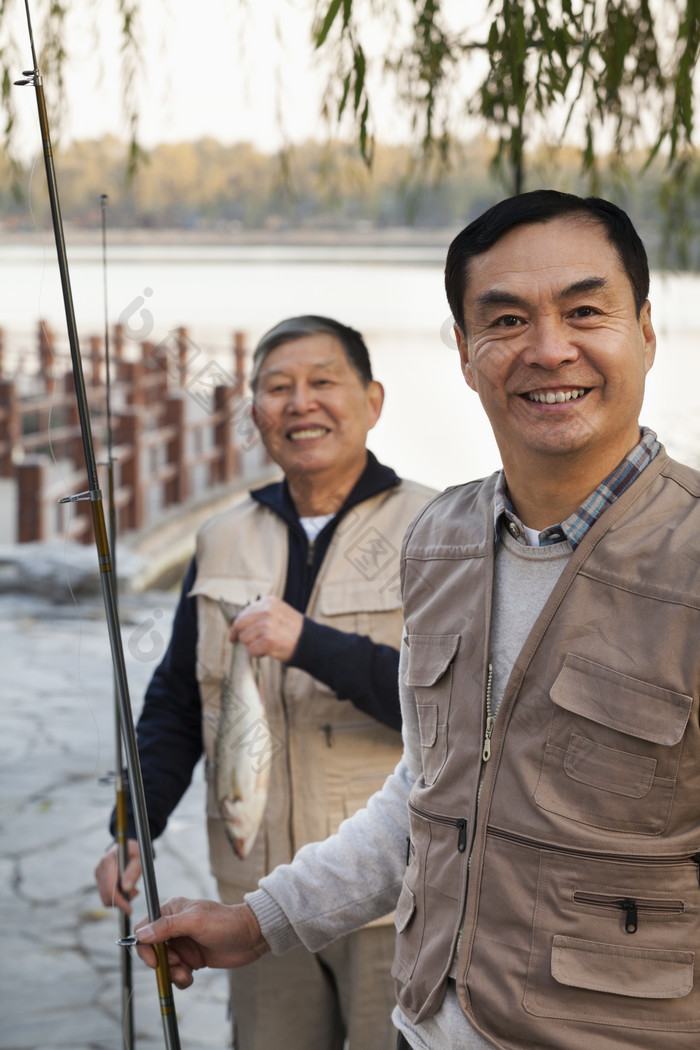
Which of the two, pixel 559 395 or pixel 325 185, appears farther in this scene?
pixel 325 185

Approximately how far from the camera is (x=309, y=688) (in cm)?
184

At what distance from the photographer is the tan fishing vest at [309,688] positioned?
182 centimetres

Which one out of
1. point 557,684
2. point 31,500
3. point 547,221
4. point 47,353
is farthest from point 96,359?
point 557,684

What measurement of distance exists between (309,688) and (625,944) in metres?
0.91

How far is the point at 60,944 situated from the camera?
371cm

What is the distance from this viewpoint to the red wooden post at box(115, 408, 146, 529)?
26.6ft

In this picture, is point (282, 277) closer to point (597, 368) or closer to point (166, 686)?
point (166, 686)

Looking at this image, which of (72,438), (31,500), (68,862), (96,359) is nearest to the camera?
(68,862)

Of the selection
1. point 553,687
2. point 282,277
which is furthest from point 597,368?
point 282,277

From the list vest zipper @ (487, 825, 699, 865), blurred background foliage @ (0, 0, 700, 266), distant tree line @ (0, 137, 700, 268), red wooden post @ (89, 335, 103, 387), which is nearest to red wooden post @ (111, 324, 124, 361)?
red wooden post @ (89, 335, 103, 387)

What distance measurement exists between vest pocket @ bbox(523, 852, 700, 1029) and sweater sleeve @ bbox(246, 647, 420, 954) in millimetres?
344

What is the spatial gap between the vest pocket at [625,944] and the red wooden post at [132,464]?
723 centimetres

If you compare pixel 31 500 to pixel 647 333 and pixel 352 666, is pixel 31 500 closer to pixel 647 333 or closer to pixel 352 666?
pixel 352 666

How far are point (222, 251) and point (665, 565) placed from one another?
24.9 ft
